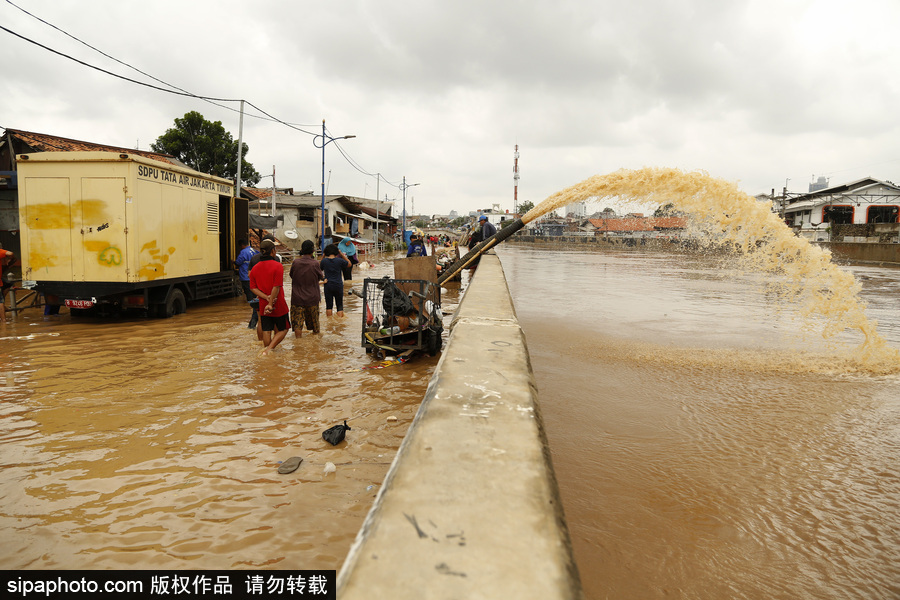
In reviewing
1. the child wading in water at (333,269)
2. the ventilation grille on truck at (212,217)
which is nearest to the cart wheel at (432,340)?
the child wading in water at (333,269)

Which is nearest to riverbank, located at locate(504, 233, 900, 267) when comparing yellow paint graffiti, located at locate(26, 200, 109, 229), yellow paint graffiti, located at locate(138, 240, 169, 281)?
yellow paint graffiti, located at locate(138, 240, 169, 281)

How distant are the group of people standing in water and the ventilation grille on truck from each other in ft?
7.67

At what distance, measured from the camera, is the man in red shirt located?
6715mm

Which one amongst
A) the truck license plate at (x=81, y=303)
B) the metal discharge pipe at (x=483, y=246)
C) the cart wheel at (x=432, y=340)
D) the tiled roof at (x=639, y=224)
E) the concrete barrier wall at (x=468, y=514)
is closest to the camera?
the concrete barrier wall at (x=468, y=514)

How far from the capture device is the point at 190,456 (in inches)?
149

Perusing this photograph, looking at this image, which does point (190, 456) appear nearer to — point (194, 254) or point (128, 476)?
point (128, 476)

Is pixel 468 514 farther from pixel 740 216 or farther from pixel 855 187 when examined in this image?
pixel 855 187

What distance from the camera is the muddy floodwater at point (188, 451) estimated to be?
2752 millimetres

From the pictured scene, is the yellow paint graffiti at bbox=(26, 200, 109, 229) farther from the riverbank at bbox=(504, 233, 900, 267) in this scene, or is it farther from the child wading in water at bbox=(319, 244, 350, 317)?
the riverbank at bbox=(504, 233, 900, 267)

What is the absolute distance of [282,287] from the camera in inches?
261

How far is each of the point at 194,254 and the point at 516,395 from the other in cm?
922

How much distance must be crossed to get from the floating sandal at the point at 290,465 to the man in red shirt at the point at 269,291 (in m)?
3.38

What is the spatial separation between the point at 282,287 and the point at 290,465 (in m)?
3.48

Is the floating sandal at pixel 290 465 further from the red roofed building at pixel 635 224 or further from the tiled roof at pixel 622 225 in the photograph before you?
the tiled roof at pixel 622 225
